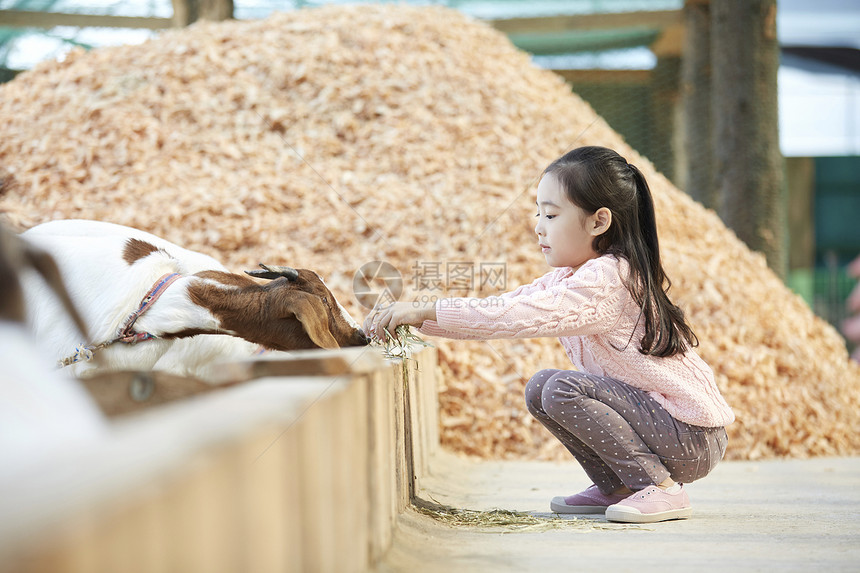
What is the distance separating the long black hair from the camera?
224cm

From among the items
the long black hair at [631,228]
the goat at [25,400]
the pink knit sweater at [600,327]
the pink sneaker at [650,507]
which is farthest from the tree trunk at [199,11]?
the goat at [25,400]

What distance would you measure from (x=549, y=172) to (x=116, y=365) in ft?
4.47

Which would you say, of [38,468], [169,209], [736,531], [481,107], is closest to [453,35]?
[481,107]

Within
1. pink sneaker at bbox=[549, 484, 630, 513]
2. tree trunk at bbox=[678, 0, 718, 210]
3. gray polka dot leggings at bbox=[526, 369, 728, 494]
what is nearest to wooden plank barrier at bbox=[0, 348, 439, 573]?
gray polka dot leggings at bbox=[526, 369, 728, 494]

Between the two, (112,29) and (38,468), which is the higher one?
(112,29)

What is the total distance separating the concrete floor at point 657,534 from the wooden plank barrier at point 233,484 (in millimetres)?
164

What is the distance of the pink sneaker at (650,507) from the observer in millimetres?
2137

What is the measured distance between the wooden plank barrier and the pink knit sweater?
0.32m

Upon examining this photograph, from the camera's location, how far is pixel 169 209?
4.20 metres

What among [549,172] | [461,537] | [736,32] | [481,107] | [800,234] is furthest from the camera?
[800,234]

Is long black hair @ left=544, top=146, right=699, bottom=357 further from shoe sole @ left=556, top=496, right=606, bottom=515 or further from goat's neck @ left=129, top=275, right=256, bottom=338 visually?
goat's neck @ left=129, top=275, right=256, bottom=338

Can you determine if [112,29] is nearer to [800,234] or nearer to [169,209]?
[169,209]

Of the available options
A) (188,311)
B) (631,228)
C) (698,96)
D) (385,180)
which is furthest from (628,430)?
(698,96)

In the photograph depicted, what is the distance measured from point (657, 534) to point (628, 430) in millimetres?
319
